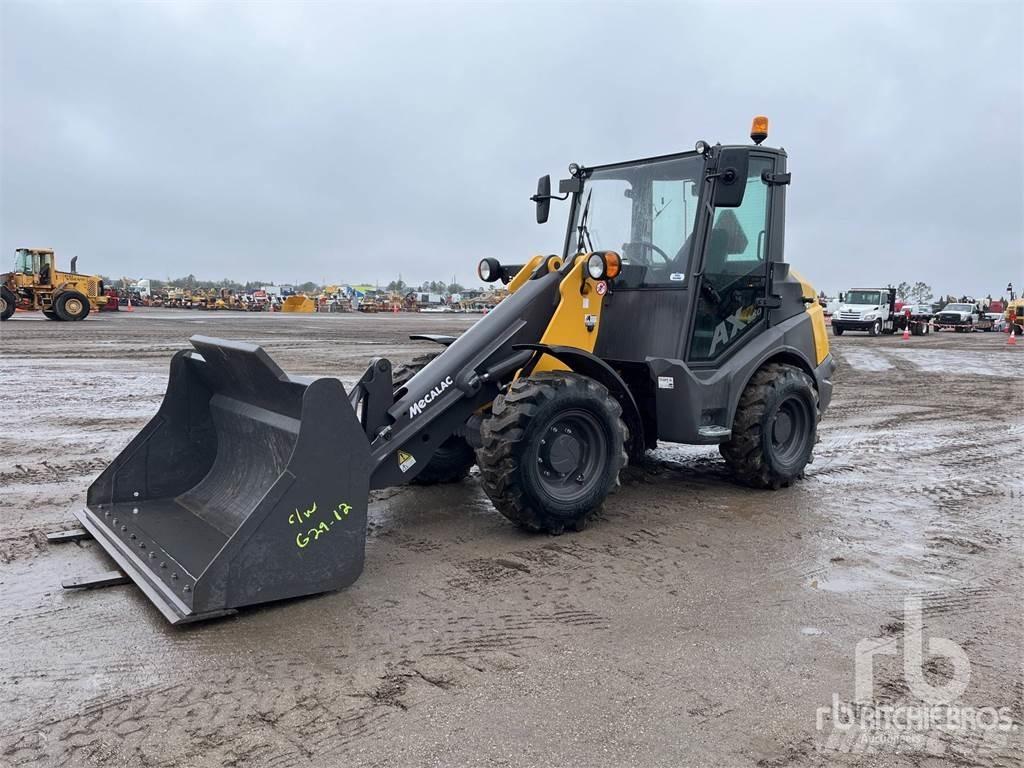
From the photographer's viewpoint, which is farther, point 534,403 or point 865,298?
point 865,298

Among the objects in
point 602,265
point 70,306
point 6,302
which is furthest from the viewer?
point 70,306

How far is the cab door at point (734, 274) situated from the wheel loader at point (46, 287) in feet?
98.5

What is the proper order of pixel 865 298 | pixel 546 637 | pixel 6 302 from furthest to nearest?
pixel 865 298, pixel 6 302, pixel 546 637

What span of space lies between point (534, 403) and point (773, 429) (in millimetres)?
2493

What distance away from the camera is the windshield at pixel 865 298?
33.2m

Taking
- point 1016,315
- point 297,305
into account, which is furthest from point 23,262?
point 1016,315

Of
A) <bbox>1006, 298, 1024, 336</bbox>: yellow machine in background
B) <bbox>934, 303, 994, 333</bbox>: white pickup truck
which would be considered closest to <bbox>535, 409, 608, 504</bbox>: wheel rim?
<bbox>1006, 298, 1024, 336</bbox>: yellow machine in background

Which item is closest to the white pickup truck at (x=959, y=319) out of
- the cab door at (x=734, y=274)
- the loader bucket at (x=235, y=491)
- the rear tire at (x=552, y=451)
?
→ the cab door at (x=734, y=274)

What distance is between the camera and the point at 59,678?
3.15m

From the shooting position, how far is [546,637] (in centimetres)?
362

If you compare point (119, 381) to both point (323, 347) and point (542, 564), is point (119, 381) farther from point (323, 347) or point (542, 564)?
point (542, 564)

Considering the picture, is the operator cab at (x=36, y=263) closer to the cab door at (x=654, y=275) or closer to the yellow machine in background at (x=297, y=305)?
the yellow machine in background at (x=297, y=305)

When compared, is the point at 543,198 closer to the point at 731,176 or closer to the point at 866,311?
the point at 731,176

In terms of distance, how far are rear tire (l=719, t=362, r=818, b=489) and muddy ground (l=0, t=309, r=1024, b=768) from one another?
0.72 feet
